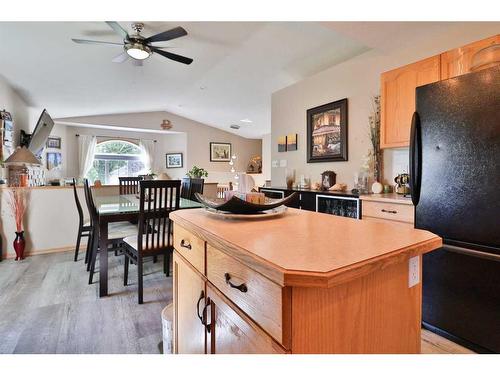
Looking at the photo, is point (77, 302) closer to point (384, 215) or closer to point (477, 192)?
A: point (384, 215)

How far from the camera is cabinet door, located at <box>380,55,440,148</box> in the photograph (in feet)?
7.20

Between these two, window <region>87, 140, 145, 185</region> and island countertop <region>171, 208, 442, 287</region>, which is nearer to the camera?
island countertop <region>171, 208, 442, 287</region>

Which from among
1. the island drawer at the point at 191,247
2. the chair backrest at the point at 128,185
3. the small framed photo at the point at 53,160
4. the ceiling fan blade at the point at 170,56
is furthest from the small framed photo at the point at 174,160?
the island drawer at the point at 191,247

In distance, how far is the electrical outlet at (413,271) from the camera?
0.79 meters

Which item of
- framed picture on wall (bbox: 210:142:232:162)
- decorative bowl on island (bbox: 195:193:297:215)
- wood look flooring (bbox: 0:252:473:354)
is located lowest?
wood look flooring (bbox: 0:252:473:354)

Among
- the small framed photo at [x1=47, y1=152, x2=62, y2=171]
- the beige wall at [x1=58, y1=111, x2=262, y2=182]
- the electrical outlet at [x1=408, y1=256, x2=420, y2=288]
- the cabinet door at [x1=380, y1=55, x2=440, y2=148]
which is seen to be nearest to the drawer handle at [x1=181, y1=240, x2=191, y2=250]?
the electrical outlet at [x1=408, y1=256, x2=420, y2=288]

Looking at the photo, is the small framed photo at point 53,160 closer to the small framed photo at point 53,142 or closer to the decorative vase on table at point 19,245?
the small framed photo at point 53,142

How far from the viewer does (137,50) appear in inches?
111

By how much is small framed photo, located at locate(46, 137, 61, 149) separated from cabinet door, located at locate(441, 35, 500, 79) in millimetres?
7575

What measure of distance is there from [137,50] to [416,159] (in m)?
2.78

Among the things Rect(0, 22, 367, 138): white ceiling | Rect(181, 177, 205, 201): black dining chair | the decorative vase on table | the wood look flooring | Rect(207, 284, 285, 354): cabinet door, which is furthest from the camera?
Rect(181, 177, 205, 201): black dining chair

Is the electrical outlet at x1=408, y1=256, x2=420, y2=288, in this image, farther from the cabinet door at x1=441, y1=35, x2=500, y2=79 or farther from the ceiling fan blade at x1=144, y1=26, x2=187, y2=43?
the ceiling fan blade at x1=144, y1=26, x2=187, y2=43

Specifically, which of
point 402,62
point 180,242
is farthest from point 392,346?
point 402,62
